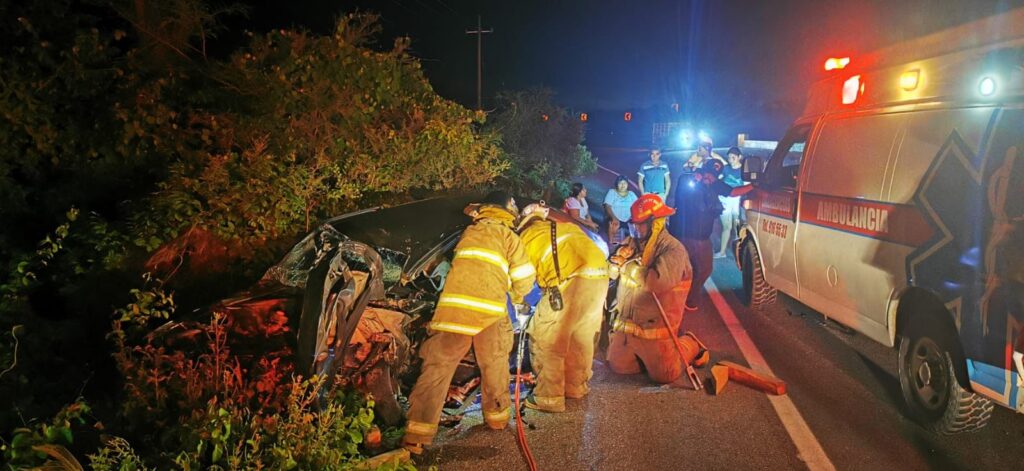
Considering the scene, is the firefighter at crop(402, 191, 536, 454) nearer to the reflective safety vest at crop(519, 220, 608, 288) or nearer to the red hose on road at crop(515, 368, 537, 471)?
the red hose on road at crop(515, 368, 537, 471)

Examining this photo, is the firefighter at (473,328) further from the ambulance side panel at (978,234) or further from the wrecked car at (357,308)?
the ambulance side panel at (978,234)

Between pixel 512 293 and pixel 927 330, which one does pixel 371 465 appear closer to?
pixel 512 293

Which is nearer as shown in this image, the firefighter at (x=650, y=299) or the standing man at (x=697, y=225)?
the firefighter at (x=650, y=299)

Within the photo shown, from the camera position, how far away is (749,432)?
423 cm

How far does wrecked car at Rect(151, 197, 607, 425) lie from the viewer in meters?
3.85

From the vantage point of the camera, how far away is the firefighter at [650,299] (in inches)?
200

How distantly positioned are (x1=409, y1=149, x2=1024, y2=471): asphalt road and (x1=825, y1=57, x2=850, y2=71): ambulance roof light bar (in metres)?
2.42

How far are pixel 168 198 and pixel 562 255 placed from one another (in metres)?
3.26

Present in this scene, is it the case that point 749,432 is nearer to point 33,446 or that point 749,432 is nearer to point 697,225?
point 697,225

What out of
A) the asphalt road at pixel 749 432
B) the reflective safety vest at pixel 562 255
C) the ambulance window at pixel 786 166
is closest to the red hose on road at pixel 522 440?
the asphalt road at pixel 749 432

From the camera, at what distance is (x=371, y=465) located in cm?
346

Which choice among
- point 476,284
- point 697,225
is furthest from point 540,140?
point 476,284

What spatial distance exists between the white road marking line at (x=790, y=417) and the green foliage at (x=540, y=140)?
7912mm

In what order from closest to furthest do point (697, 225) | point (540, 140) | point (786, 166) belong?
point (786, 166) → point (697, 225) → point (540, 140)
